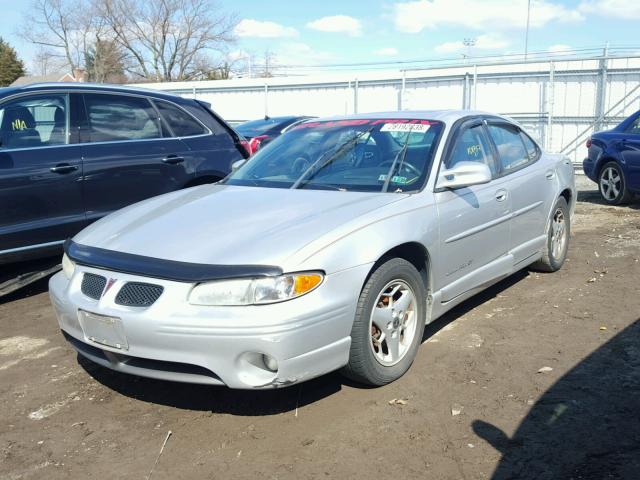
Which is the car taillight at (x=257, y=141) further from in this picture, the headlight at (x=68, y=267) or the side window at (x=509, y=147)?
the headlight at (x=68, y=267)

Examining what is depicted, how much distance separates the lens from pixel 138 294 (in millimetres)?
3123

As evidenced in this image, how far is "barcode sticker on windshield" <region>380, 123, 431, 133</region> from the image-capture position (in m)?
4.43

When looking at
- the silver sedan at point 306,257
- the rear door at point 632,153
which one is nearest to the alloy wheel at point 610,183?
the rear door at point 632,153

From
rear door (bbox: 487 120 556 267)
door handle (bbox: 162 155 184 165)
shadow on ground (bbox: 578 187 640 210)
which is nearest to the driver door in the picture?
rear door (bbox: 487 120 556 267)

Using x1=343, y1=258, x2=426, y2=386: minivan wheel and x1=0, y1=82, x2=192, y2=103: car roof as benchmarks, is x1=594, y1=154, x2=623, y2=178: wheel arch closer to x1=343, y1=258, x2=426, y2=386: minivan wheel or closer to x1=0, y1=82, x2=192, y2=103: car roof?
x1=0, y1=82, x2=192, y2=103: car roof

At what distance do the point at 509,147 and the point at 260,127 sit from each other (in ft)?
26.4

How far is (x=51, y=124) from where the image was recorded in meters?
5.52

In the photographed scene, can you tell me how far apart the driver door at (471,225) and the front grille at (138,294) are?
1.75 m

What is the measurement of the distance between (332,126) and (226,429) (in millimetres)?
2486

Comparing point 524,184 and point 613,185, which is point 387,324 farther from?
point 613,185

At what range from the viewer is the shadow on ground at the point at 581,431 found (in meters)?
2.78

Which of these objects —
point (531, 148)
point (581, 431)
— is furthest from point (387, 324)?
point (531, 148)

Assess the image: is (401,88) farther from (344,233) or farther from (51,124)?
(344,233)

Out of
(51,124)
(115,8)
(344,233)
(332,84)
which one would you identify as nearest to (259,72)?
(115,8)
